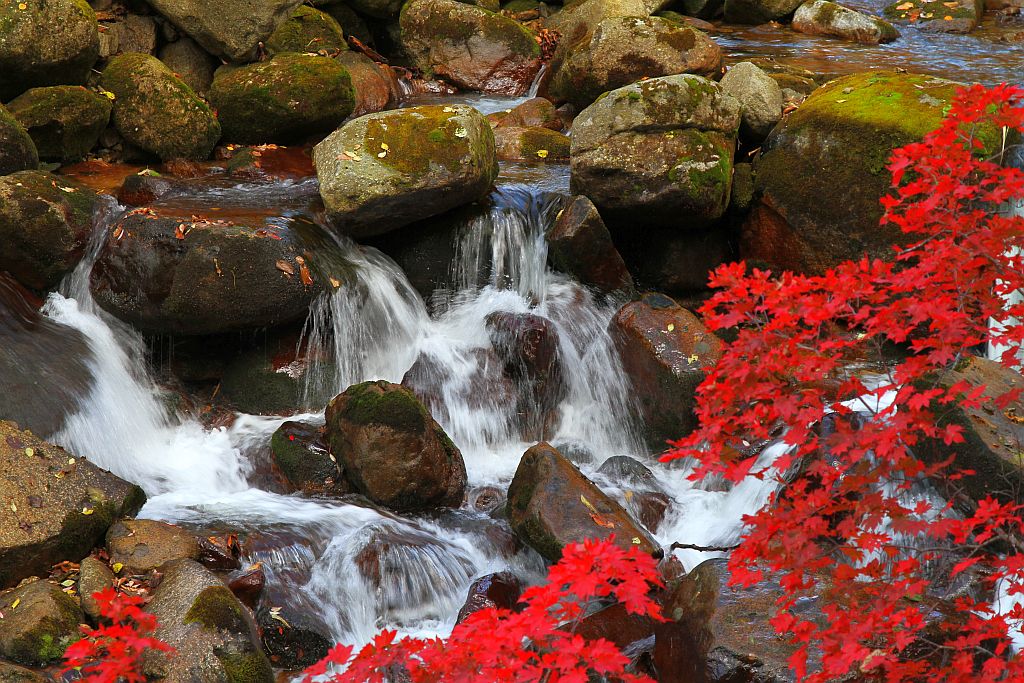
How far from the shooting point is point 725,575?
4.36 meters

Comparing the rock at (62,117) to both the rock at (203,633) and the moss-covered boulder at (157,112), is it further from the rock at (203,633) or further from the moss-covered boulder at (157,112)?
the rock at (203,633)

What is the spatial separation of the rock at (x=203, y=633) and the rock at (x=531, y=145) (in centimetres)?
564

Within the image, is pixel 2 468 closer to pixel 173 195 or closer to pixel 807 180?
pixel 173 195

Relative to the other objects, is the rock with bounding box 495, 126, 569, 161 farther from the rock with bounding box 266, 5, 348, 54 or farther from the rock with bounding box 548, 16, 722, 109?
the rock with bounding box 266, 5, 348, 54

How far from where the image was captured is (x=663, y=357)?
648 cm

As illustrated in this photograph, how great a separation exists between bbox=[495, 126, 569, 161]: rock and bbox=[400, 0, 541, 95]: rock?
7.34ft

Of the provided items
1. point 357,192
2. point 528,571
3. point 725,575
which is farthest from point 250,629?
point 357,192

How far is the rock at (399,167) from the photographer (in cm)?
680

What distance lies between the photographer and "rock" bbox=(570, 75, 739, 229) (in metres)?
7.20

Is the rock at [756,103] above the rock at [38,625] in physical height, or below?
above

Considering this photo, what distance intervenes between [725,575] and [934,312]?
182 centimetres

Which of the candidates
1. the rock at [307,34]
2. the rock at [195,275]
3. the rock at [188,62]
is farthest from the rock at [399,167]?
the rock at [307,34]

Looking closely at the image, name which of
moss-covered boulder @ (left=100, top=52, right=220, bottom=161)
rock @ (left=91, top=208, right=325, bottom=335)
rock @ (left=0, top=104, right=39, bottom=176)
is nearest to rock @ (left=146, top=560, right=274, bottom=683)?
rock @ (left=91, top=208, right=325, bottom=335)

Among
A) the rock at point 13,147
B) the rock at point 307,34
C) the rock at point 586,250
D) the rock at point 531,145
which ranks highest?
the rock at point 307,34
